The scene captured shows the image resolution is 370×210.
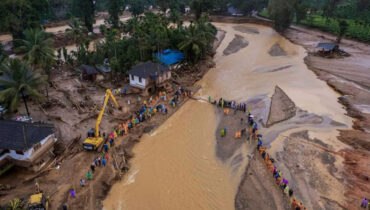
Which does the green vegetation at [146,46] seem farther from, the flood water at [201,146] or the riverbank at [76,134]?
the flood water at [201,146]

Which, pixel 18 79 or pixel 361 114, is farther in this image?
pixel 361 114

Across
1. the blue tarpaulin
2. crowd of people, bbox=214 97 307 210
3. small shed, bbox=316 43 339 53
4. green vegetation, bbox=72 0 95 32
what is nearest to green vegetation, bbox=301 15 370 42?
small shed, bbox=316 43 339 53

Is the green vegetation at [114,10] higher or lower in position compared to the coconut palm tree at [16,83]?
higher

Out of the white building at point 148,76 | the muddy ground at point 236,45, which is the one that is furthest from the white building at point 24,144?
the muddy ground at point 236,45

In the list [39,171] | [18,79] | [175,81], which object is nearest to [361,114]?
[175,81]

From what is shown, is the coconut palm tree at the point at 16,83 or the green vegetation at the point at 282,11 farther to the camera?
the green vegetation at the point at 282,11

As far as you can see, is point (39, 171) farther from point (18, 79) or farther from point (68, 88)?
point (68, 88)
